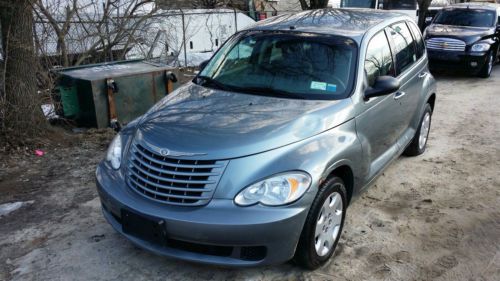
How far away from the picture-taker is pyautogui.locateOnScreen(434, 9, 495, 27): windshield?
36.8ft

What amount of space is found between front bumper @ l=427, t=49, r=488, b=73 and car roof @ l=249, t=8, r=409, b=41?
20.3 feet

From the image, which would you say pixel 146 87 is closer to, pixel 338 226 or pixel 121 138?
pixel 121 138

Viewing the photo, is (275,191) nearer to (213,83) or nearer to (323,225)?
(323,225)

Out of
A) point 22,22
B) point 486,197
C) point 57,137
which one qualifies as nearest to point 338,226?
point 486,197

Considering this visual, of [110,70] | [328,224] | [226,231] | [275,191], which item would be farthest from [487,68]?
[226,231]

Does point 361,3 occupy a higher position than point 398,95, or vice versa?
point 361,3

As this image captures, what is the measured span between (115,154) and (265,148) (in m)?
1.23

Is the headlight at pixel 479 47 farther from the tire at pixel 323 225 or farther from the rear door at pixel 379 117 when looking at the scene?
the tire at pixel 323 225

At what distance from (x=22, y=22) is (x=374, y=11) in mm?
4238

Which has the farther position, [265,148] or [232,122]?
[232,122]

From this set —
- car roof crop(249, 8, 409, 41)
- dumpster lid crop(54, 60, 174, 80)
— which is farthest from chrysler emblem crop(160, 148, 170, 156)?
dumpster lid crop(54, 60, 174, 80)

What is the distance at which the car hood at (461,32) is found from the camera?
1047 centimetres

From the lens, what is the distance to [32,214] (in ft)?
14.0

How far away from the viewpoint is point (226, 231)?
2.78 meters
